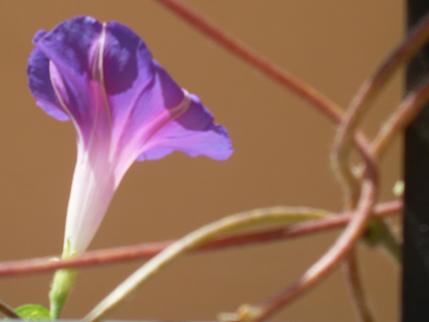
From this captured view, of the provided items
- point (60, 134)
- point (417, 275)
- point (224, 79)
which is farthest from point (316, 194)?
point (417, 275)

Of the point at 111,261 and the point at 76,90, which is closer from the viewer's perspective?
the point at 111,261

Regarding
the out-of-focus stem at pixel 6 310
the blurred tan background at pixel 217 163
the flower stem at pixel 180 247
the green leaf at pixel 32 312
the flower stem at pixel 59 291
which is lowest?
the blurred tan background at pixel 217 163

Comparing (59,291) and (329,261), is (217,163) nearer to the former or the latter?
(59,291)

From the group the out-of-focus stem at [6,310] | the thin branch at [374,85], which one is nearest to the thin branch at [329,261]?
the thin branch at [374,85]

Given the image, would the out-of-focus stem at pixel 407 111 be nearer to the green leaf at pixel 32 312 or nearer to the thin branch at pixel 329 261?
the thin branch at pixel 329 261

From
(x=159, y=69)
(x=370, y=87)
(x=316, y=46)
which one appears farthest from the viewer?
(x=316, y=46)

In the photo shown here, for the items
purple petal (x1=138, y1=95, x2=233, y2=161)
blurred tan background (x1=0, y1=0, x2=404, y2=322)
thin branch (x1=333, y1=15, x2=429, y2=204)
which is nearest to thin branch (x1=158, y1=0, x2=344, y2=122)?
thin branch (x1=333, y1=15, x2=429, y2=204)

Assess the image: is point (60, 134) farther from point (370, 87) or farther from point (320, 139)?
point (370, 87)
